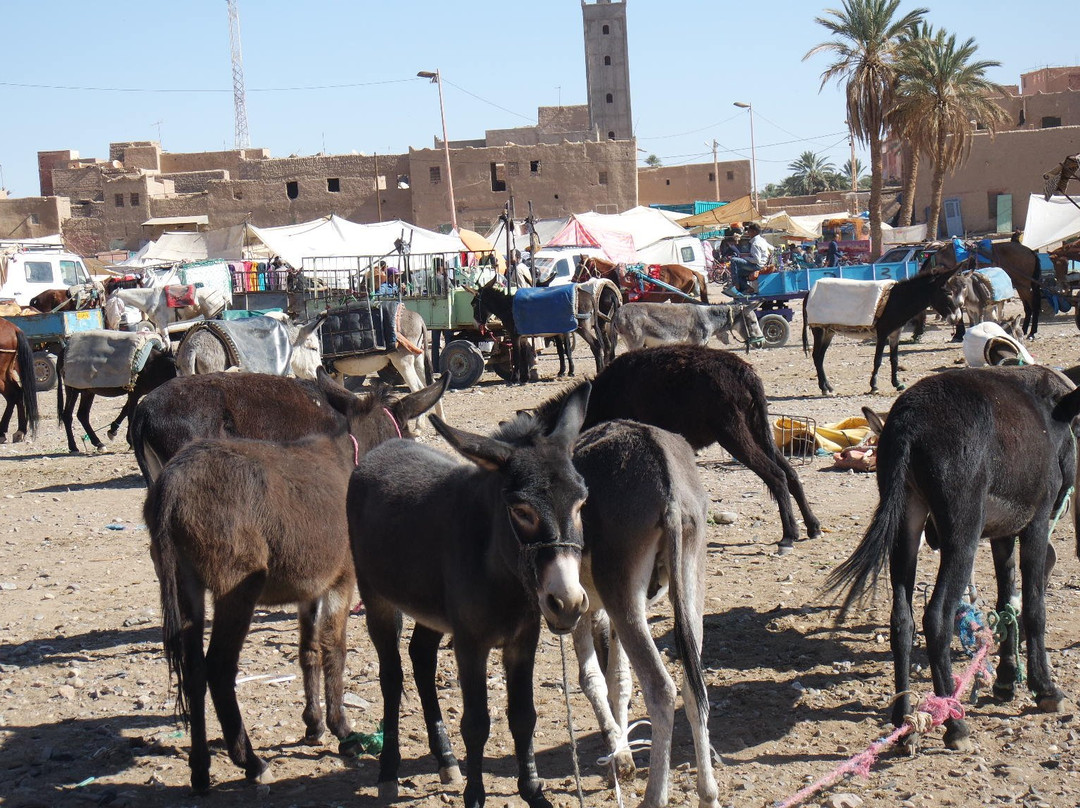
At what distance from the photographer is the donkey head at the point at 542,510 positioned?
11.0 ft

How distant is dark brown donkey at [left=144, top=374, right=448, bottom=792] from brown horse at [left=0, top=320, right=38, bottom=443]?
475 inches

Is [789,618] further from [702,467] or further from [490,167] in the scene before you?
[490,167]

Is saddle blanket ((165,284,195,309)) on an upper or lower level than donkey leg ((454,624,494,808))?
upper

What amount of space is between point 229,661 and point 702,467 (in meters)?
7.27

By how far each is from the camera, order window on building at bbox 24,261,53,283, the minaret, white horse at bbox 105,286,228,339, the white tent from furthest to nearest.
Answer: the minaret < window on building at bbox 24,261,53,283 < the white tent < white horse at bbox 105,286,228,339

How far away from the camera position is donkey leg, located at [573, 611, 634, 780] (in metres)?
4.38

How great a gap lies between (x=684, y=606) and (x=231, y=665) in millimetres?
1940

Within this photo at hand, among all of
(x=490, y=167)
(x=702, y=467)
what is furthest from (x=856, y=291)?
(x=490, y=167)

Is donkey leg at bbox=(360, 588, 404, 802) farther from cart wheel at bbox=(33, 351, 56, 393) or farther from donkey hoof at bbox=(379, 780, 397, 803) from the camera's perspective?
cart wheel at bbox=(33, 351, 56, 393)

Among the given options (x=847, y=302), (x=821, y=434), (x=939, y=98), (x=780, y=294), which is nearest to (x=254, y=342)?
(x=821, y=434)

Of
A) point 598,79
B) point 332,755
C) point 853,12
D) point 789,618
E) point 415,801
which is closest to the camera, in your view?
point 415,801

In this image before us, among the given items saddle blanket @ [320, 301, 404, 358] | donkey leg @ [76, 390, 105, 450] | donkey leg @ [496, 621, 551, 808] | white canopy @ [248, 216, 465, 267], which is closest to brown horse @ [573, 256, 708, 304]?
white canopy @ [248, 216, 465, 267]

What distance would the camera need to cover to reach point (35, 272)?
29953mm

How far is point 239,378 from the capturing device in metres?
7.83
